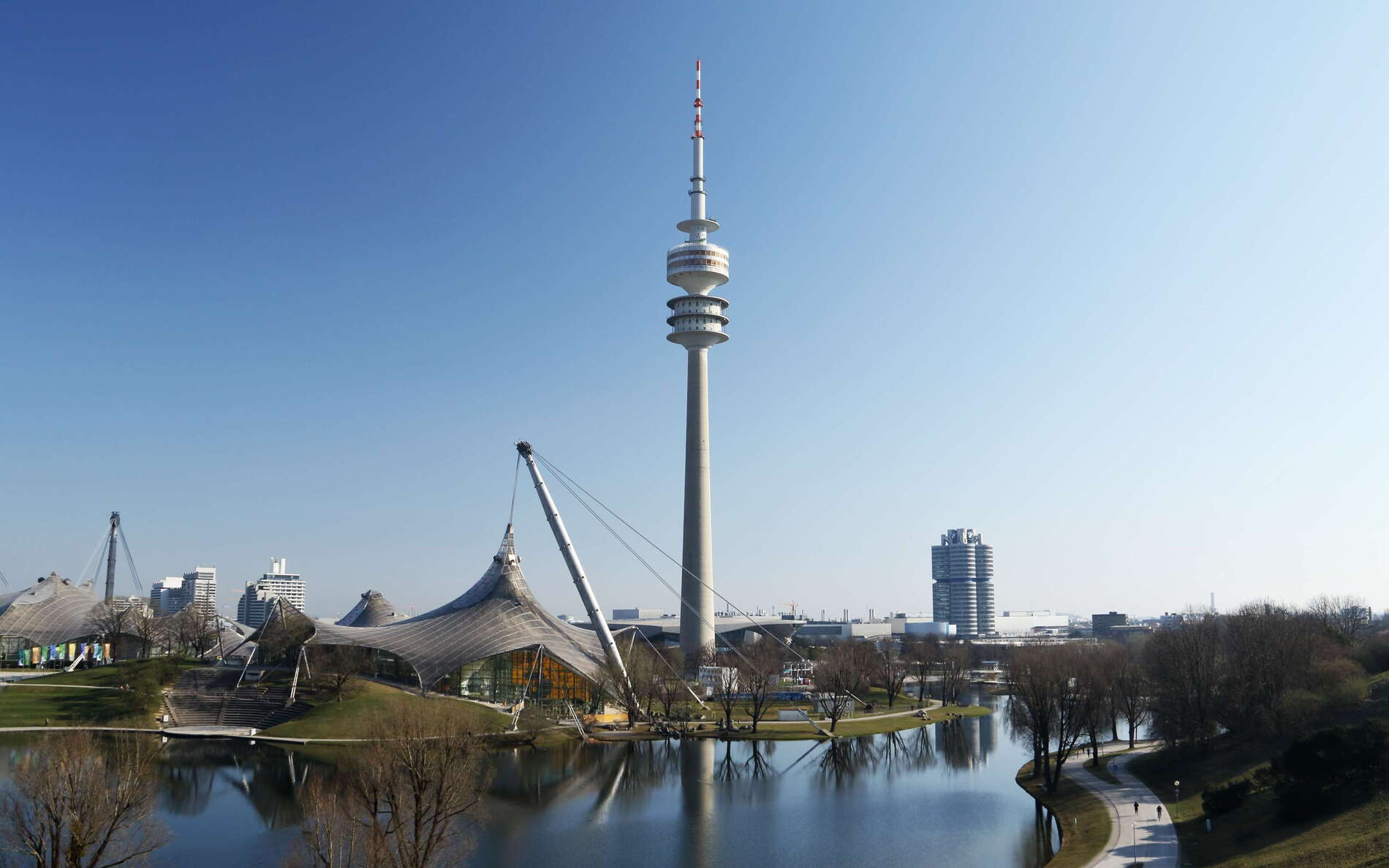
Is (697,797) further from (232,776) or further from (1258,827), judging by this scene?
(232,776)

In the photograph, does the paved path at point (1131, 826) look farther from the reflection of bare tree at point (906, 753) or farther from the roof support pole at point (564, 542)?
the roof support pole at point (564, 542)

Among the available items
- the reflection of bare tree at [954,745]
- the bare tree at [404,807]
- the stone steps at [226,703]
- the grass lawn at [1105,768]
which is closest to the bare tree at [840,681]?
the reflection of bare tree at [954,745]

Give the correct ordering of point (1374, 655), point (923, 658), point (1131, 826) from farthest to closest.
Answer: point (923, 658) < point (1374, 655) < point (1131, 826)

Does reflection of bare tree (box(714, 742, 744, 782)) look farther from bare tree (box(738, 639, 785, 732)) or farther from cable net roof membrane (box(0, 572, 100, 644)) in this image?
cable net roof membrane (box(0, 572, 100, 644))

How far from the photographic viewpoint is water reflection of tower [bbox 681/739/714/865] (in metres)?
35.7

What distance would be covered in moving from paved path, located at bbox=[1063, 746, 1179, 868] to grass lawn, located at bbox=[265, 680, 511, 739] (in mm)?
35299

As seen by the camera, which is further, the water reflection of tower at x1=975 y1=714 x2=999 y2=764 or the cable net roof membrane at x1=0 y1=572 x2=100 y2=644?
the cable net roof membrane at x1=0 y1=572 x2=100 y2=644

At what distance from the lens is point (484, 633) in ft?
255

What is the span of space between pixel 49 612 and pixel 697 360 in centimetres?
7282

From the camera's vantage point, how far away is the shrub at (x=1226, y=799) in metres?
37.4

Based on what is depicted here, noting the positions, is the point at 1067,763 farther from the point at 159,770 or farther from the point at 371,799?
the point at 159,770

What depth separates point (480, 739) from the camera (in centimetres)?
5744

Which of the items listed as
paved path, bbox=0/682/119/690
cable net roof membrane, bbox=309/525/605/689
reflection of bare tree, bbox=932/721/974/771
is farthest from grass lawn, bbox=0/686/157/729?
reflection of bare tree, bbox=932/721/974/771

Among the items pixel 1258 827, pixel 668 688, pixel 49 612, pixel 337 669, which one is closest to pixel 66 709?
pixel 337 669
